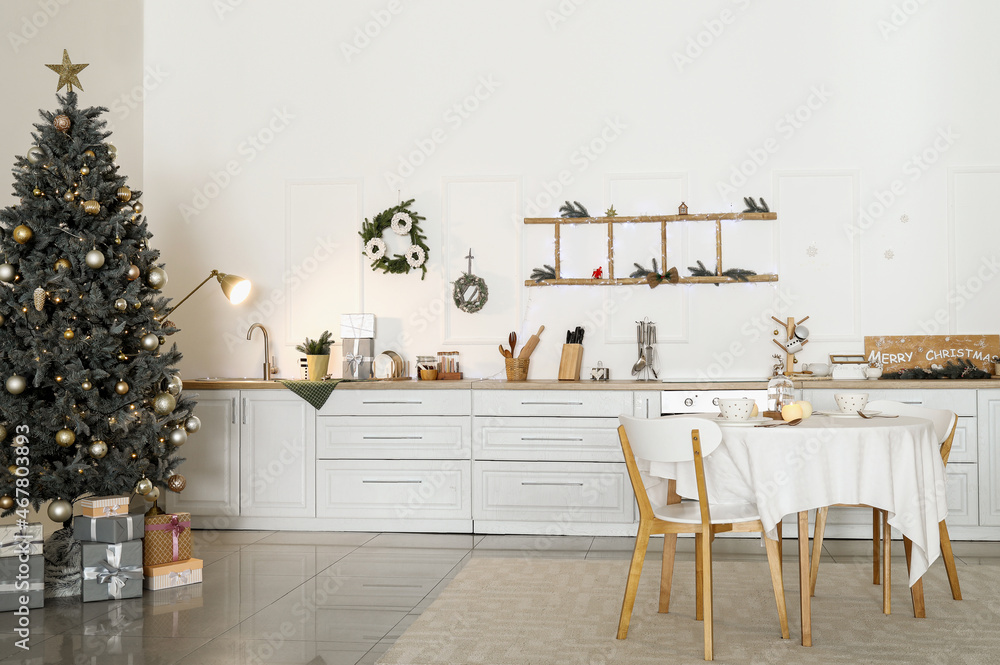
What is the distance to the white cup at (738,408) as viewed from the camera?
3.21m

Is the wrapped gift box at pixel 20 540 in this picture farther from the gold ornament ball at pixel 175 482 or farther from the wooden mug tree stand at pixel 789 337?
the wooden mug tree stand at pixel 789 337

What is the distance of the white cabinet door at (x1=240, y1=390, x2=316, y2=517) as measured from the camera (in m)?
5.09

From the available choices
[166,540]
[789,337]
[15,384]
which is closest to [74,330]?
[15,384]

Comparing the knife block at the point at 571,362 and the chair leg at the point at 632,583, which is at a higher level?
the knife block at the point at 571,362

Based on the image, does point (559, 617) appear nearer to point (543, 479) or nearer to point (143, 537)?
point (543, 479)

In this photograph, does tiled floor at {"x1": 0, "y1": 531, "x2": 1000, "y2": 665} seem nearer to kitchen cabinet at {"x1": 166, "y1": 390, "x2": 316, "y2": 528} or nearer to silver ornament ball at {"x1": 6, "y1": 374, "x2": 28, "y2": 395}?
kitchen cabinet at {"x1": 166, "y1": 390, "x2": 316, "y2": 528}

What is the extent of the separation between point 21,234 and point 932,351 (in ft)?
16.4

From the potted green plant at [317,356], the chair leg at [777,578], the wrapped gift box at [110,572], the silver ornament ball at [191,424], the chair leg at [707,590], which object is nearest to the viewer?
the chair leg at [707,590]

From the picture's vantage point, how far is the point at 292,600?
361 cm

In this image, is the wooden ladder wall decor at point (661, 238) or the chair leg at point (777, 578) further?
the wooden ladder wall decor at point (661, 238)

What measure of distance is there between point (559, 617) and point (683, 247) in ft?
9.24

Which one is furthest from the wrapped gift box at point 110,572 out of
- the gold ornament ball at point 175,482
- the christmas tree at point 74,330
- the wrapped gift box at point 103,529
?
the gold ornament ball at point 175,482

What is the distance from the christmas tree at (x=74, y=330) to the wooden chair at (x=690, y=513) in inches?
93.3

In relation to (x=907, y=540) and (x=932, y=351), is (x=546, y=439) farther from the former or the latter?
(x=932, y=351)
